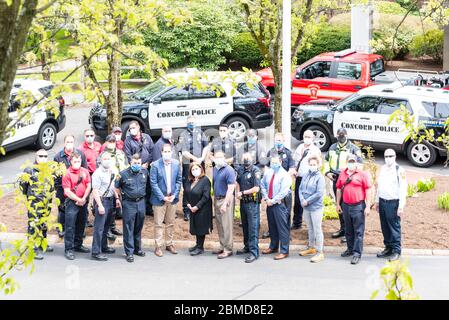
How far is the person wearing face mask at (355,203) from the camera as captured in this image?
12.5 metres

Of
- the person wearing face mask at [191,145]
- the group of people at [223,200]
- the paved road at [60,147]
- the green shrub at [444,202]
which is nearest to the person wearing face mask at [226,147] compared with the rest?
the person wearing face mask at [191,145]

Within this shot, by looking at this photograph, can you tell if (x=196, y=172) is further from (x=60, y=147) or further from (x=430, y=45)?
(x=430, y=45)

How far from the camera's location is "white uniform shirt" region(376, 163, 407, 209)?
41.0ft

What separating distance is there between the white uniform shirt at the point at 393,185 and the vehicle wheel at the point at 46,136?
9.95 m

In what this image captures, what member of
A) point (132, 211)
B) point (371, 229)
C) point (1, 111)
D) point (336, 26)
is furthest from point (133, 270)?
point (336, 26)

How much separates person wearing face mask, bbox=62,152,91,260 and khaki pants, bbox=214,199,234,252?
200 centimetres

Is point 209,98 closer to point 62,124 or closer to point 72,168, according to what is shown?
point 62,124

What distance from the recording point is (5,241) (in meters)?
13.7

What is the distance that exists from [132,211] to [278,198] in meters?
2.17

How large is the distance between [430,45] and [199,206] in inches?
772

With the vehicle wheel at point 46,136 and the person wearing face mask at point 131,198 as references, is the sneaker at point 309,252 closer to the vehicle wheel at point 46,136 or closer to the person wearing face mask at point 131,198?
the person wearing face mask at point 131,198

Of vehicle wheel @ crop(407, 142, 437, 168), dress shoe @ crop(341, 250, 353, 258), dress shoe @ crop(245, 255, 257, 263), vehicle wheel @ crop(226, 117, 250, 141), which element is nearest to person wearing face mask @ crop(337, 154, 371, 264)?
dress shoe @ crop(341, 250, 353, 258)

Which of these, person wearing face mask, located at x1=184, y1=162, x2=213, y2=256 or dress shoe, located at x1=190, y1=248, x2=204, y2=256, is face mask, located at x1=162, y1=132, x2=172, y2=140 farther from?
dress shoe, located at x1=190, y1=248, x2=204, y2=256

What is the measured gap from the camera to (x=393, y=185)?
41.0ft
